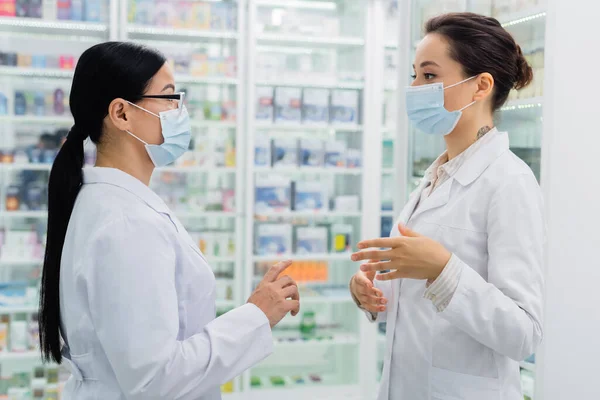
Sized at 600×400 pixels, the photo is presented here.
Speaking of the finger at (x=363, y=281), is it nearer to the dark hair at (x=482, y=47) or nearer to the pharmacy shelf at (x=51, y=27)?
the dark hair at (x=482, y=47)

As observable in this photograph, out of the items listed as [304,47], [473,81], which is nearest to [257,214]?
[304,47]

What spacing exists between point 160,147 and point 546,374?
174cm

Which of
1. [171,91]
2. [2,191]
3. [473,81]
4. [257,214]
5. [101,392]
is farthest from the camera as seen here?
[257,214]

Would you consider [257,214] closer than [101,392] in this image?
No

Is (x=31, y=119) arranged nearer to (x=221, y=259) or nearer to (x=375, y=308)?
(x=221, y=259)

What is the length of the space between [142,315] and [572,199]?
1.81m

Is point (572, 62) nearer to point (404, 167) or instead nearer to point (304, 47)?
point (404, 167)

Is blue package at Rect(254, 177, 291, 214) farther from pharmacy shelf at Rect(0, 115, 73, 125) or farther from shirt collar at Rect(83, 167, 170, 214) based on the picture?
shirt collar at Rect(83, 167, 170, 214)

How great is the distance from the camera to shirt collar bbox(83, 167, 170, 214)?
1.51 m

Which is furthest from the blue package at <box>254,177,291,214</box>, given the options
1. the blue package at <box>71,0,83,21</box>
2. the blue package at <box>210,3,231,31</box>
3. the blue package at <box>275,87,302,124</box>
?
the blue package at <box>71,0,83,21</box>

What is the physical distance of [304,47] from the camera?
17.6 ft

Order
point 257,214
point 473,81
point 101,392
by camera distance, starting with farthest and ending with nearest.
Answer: point 257,214 < point 473,81 < point 101,392

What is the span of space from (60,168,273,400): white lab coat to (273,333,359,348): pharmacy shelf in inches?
144

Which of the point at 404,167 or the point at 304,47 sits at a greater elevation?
the point at 304,47
